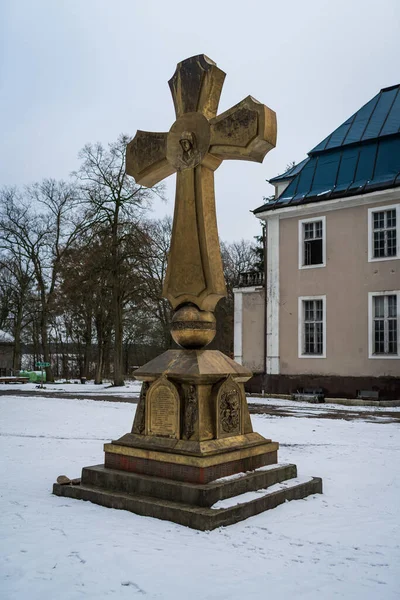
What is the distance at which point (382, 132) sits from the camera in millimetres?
21000

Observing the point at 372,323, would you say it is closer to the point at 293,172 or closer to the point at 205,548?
the point at 293,172

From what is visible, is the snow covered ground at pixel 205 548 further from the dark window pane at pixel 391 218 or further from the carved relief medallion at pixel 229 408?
the dark window pane at pixel 391 218

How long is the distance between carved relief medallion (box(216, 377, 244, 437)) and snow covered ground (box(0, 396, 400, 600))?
0.82 m

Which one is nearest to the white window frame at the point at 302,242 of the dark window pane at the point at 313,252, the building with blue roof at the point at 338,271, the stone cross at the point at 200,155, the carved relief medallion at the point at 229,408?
the building with blue roof at the point at 338,271

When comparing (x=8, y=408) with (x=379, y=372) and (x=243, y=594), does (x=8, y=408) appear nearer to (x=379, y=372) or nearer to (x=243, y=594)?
(x=379, y=372)

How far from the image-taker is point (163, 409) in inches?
209

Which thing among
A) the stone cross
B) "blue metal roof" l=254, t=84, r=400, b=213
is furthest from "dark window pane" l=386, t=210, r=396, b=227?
the stone cross

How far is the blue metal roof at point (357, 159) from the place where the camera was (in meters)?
20.3

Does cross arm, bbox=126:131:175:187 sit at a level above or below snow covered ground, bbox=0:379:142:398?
above

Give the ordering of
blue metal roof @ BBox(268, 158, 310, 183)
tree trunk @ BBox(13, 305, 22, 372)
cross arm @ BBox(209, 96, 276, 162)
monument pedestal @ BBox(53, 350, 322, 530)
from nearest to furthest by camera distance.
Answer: monument pedestal @ BBox(53, 350, 322, 530)
cross arm @ BBox(209, 96, 276, 162)
blue metal roof @ BBox(268, 158, 310, 183)
tree trunk @ BBox(13, 305, 22, 372)

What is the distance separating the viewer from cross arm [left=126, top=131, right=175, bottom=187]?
6191mm

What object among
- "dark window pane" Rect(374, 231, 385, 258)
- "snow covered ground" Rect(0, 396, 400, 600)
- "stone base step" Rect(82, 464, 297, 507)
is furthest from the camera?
"dark window pane" Rect(374, 231, 385, 258)

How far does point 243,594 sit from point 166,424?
7.18ft

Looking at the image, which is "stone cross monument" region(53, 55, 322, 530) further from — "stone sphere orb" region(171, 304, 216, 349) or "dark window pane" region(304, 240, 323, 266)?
"dark window pane" region(304, 240, 323, 266)
